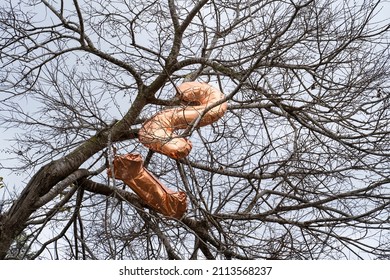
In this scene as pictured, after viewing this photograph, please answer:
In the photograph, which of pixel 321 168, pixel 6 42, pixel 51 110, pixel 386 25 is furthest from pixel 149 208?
pixel 386 25

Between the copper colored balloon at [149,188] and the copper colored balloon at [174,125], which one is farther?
the copper colored balloon at [149,188]

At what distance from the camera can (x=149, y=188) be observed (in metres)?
7.11

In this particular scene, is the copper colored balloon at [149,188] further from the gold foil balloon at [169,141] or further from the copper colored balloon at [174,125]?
the copper colored balloon at [174,125]

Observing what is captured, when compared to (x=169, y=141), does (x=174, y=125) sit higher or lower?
higher

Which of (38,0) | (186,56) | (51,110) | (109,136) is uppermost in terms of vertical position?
(38,0)

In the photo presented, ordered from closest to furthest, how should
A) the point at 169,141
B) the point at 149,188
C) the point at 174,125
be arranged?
the point at 169,141 < the point at 174,125 < the point at 149,188

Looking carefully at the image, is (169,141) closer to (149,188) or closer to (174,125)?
(174,125)

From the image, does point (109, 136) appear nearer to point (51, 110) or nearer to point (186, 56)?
point (51, 110)

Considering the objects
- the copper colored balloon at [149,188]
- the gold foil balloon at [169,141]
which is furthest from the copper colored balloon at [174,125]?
the copper colored balloon at [149,188]

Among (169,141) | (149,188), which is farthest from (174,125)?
(149,188)

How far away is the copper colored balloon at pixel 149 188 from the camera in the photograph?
6.86 meters

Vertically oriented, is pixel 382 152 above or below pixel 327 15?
below

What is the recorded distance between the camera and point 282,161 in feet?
23.1

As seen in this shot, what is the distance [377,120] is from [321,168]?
922mm
